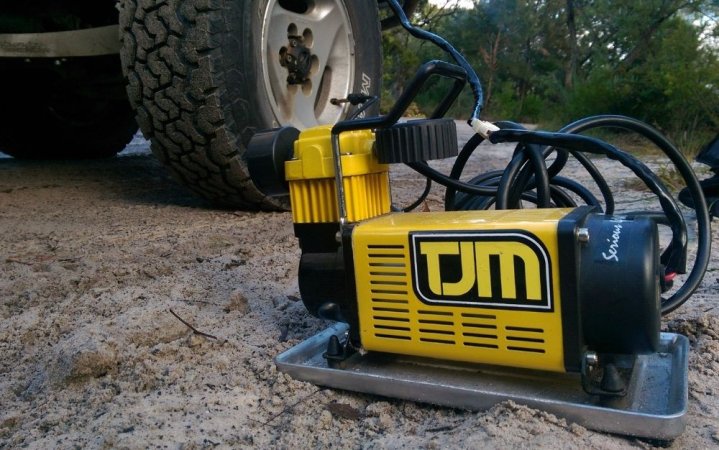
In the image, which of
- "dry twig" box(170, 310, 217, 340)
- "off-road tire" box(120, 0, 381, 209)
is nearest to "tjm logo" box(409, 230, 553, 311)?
"dry twig" box(170, 310, 217, 340)

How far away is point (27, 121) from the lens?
158 inches

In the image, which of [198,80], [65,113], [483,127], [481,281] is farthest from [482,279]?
[65,113]

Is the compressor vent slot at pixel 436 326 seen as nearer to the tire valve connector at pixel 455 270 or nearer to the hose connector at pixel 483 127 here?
the tire valve connector at pixel 455 270

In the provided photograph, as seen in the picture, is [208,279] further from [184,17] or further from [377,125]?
[184,17]

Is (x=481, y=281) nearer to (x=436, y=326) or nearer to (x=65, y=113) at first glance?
(x=436, y=326)

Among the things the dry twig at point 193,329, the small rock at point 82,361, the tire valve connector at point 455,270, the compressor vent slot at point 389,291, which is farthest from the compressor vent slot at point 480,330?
the small rock at point 82,361

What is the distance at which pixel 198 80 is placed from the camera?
220 centimetres

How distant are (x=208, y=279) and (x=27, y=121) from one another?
289cm

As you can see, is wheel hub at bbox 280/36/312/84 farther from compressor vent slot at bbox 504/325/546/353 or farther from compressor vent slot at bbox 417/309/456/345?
compressor vent slot at bbox 504/325/546/353

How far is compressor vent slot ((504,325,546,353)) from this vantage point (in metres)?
1.00

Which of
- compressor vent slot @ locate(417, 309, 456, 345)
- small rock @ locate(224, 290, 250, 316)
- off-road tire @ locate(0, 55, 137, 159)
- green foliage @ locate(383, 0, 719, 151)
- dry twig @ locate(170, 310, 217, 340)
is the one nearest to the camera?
compressor vent slot @ locate(417, 309, 456, 345)

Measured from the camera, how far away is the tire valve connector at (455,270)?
97 centimetres

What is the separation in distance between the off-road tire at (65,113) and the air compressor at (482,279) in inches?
103

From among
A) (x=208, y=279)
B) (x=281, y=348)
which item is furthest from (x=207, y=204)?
(x=281, y=348)
